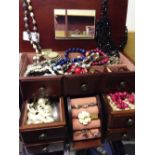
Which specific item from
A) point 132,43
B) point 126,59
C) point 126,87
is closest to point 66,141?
point 126,87

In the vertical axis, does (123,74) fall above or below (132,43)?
below

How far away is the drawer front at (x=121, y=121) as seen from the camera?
701 mm

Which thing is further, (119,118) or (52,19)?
(52,19)

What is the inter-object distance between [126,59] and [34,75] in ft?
1.33

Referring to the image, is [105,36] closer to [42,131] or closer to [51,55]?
[51,55]

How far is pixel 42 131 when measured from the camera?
651 millimetres

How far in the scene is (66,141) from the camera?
0.73m

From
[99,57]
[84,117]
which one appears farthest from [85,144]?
[99,57]

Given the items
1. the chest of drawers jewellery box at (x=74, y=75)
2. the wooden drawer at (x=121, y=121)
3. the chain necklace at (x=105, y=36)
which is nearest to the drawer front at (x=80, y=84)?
the chest of drawers jewellery box at (x=74, y=75)

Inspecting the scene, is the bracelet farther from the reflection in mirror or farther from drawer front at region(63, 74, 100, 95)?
the reflection in mirror

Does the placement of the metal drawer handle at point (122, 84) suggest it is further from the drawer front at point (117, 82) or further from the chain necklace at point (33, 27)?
the chain necklace at point (33, 27)

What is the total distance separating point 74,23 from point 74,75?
0.27m
